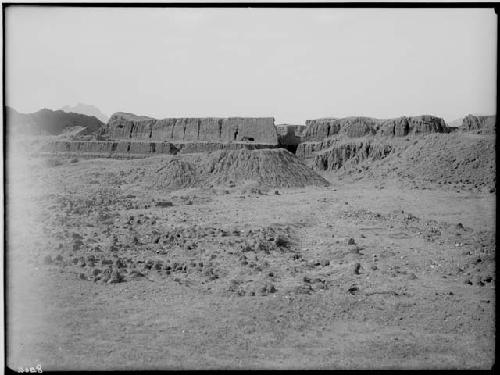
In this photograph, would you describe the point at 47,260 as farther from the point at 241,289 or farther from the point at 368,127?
the point at 368,127

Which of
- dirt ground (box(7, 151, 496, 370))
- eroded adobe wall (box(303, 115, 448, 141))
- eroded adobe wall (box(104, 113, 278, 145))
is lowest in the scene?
dirt ground (box(7, 151, 496, 370))

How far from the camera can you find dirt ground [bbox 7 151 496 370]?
7.02m

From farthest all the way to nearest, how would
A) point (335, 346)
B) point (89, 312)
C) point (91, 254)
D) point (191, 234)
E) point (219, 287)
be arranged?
point (191, 234), point (91, 254), point (219, 287), point (89, 312), point (335, 346)

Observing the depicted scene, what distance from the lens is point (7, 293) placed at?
7289 mm

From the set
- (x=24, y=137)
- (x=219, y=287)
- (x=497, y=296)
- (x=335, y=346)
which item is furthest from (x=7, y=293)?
(x=497, y=296)

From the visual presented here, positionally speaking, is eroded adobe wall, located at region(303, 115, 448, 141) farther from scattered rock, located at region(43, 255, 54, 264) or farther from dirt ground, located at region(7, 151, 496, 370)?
scattered rock, located at region(43, 255, 54, 264)

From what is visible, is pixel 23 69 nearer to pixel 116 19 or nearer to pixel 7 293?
pixel 116 19

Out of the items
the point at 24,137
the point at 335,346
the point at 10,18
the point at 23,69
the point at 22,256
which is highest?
the point at 10,18

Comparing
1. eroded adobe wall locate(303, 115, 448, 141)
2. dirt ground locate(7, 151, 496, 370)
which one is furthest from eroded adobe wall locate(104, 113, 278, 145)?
dirt ground locate(7, 151, 496, 370)

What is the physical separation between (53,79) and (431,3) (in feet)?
19.5

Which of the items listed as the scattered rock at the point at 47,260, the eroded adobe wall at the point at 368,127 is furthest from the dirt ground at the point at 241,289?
the eroded adobe wall at the point at 368,127

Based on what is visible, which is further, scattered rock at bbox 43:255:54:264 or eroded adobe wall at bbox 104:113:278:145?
eroded adobe wall at bbox 104:113:278:145

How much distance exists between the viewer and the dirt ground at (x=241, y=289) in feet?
23.0

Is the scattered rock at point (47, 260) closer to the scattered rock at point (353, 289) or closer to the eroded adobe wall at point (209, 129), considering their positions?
the scattered rock at point (353, 289)
